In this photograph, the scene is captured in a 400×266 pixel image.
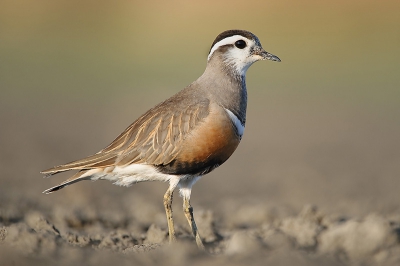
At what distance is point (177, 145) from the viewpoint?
332 inches

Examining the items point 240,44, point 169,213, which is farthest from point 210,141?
point 240,44

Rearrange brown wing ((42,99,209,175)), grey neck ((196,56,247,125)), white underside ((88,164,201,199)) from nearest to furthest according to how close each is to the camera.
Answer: brown wing ((42,99,209,175))
white underside ((88,164,201,199))
grey neck ((196,56,247,125))

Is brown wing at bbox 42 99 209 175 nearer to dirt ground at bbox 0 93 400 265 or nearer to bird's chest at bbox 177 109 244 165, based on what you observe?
bird's chest at bbox 177 109 244 165

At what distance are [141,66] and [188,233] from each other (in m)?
17.3

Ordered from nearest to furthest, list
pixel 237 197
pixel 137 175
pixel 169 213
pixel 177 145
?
1. pixel 177 145
2. pixel 137 175
3. pixel 169 213
4. pixel 237 197

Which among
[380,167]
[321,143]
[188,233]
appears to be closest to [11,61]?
[321,143]

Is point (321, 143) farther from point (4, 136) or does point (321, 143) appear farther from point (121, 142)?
point (121, 142)

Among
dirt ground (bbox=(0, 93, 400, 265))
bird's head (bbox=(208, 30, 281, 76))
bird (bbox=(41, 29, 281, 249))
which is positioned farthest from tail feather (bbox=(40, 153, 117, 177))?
bird's head (bbox=(208, 30, 281, 76))

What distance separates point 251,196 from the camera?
13273 mm

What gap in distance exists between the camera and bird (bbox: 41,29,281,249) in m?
8.38

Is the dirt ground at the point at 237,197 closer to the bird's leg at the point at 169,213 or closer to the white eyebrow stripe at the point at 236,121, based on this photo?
the bird's leg at the point at 169,213

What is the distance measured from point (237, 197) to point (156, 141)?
4.84 metres

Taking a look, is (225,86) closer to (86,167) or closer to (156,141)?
(156,141)

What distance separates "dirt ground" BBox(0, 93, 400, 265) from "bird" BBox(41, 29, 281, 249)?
781mm
